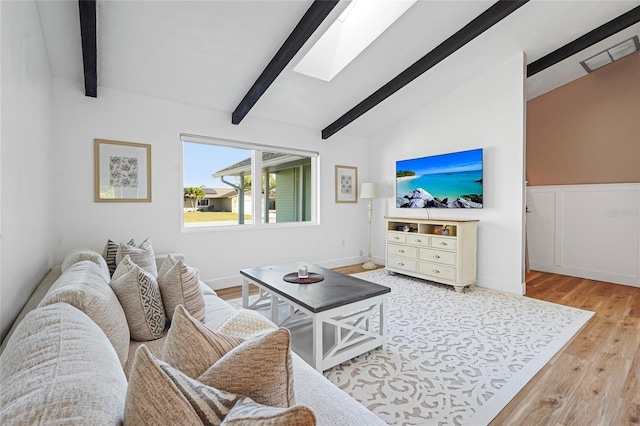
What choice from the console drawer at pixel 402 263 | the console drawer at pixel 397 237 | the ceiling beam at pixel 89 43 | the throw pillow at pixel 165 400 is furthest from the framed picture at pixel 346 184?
the throw pillow at pixel 165 400

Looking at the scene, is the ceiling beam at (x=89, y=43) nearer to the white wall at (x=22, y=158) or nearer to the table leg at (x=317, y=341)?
the white wall at (x=22, y=158)

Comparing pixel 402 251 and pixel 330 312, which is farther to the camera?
pixel 402 251

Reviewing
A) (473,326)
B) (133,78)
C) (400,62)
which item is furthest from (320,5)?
(473,326)

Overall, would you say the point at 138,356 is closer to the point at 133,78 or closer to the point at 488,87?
the point at 133,78

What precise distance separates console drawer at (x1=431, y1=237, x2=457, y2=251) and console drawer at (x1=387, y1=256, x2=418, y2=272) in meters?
0.41

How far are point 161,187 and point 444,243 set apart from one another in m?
3.56

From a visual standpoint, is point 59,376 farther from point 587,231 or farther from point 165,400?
point 587,231

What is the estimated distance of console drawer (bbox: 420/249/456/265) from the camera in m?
3.75

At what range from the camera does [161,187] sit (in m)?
3.48

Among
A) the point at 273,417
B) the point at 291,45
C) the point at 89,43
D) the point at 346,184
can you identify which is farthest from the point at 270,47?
the point at 273,417

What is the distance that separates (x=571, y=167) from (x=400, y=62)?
3180mm

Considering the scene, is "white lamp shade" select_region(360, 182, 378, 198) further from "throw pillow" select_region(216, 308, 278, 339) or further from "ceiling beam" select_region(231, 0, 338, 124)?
"throw pillow" select_region(216, 308, 278, 339)

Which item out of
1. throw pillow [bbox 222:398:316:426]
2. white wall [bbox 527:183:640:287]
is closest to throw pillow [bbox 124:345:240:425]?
throw pillow [bbox 222:398:316:426]

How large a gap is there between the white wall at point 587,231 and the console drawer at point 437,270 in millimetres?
2148
